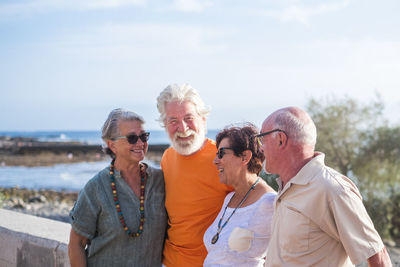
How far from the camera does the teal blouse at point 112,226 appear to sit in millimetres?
3012

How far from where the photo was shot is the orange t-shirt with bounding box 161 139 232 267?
3.12 metres

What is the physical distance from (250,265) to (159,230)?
2.43ft

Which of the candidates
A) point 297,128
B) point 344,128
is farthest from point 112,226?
point 344,128

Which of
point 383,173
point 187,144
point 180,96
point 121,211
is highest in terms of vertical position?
point 180,96

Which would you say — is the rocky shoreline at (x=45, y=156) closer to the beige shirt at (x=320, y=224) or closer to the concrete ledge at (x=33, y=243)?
the concrete ledge at (x=33, y=243)

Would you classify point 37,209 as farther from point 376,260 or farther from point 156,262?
point 376,260

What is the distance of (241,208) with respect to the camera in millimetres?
2902

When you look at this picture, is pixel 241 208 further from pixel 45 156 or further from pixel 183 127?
pixel 45 156

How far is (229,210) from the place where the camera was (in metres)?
2.97

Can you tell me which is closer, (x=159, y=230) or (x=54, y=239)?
(x=159, y=230)

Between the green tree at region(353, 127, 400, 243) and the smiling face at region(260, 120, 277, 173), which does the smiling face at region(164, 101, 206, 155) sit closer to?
the smiling face at region(260, 120, 277, 173)

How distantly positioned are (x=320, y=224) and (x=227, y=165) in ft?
3.06

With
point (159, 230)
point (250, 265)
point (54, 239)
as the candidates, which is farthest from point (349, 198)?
point (54, 239)

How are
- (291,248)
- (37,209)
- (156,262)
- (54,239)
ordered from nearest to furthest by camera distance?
(291,248) < (156,262) < (54,239) < (37,209)
